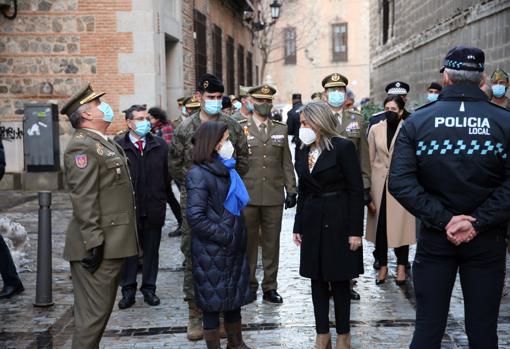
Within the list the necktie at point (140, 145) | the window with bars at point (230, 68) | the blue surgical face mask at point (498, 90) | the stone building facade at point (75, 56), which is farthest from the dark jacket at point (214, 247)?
the window with bars at point (230, 68)

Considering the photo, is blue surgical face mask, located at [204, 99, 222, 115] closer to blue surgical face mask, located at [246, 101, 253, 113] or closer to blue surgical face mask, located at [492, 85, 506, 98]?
blue surgical face mask, located at [246, 101, 253, 113]

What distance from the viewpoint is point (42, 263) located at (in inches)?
270

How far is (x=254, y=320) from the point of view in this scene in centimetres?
636

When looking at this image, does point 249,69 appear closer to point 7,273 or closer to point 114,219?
point 7,273

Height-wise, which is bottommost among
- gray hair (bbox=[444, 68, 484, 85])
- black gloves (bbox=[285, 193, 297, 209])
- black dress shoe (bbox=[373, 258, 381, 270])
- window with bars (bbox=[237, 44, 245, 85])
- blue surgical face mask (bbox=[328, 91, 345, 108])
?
black dress shoe (bbox=[373, 258, 381, 270])

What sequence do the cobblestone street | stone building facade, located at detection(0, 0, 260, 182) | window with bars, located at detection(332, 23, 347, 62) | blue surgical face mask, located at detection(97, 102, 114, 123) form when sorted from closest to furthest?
blue surgical face mask, located at detection(97, 102, 114, 123) < the cobblestone street < stone building facade, located at detection(0, 0, 260, 182) < window with bars, located at detection(332, 23, 347, 62)

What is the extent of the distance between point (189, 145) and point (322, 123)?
4.35 ft

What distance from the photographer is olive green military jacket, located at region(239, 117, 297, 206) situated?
6973mm

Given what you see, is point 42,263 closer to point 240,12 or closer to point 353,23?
point 240,12

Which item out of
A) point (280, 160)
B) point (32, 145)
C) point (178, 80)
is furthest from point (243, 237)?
point (178, 80)

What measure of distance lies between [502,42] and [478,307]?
26.8ft

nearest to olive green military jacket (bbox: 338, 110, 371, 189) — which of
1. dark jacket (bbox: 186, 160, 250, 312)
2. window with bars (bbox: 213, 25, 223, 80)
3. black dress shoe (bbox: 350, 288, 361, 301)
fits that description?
black dress shoe (bbox: 350, 288, 361, 301)

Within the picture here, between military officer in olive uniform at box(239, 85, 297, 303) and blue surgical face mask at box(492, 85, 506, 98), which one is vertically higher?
blue surgical face mask at box(492, 85, 506, 98)

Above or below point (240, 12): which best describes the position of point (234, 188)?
below
